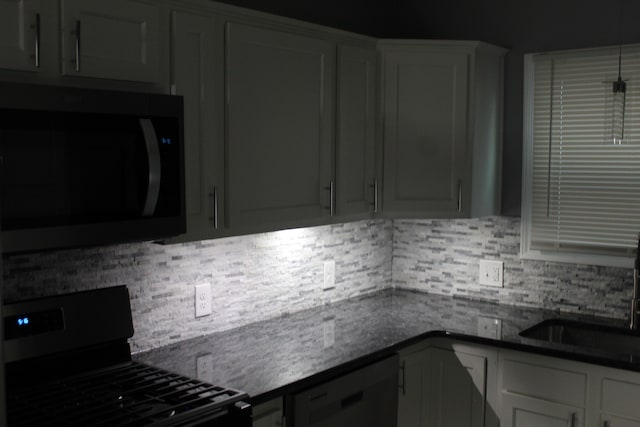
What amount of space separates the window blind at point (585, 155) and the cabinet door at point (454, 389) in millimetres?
788

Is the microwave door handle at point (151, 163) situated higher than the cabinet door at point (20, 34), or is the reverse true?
the cabinet door at point (20, 34)

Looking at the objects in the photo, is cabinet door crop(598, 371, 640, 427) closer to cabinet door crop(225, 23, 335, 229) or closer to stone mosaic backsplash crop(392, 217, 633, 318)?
stone mosaic backsplash crop(392, 217, 633, 318)

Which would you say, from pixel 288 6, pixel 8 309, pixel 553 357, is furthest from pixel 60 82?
pixel 553 357

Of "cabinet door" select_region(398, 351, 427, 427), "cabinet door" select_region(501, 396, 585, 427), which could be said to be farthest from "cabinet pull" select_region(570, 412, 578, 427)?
"cabinet door" select_region(398, 351, 427, 427)

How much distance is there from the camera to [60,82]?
75.5 inches

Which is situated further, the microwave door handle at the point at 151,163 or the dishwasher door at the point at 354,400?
the dishwasher door at the point at 354,400

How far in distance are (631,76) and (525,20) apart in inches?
22.3

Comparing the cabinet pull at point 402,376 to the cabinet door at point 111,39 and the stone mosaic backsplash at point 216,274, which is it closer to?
the stone mosaic backsplash at point 216,274

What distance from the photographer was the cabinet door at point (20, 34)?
1.77 metres

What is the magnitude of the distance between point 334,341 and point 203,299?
0.53 metres

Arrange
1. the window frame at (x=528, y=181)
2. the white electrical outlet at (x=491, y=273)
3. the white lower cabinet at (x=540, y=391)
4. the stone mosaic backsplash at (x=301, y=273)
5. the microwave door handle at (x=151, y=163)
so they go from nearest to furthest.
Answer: the microwave door handle at (x=151, y=163) → the stone mosaic backsplash at (x=301, y=273) → the white lower cabinet at (x=540, y=391) → the window frame at (x=528, y=181) → the white electrical outlet at (x=491, y=273)

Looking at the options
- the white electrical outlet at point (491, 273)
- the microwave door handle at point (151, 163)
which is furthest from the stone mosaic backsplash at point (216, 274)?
the white electrical outlet at point (491, 273)

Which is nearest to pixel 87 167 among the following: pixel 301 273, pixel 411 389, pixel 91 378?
pixel 91 378

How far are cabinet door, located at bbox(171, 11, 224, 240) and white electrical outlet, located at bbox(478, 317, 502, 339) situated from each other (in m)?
1.22
